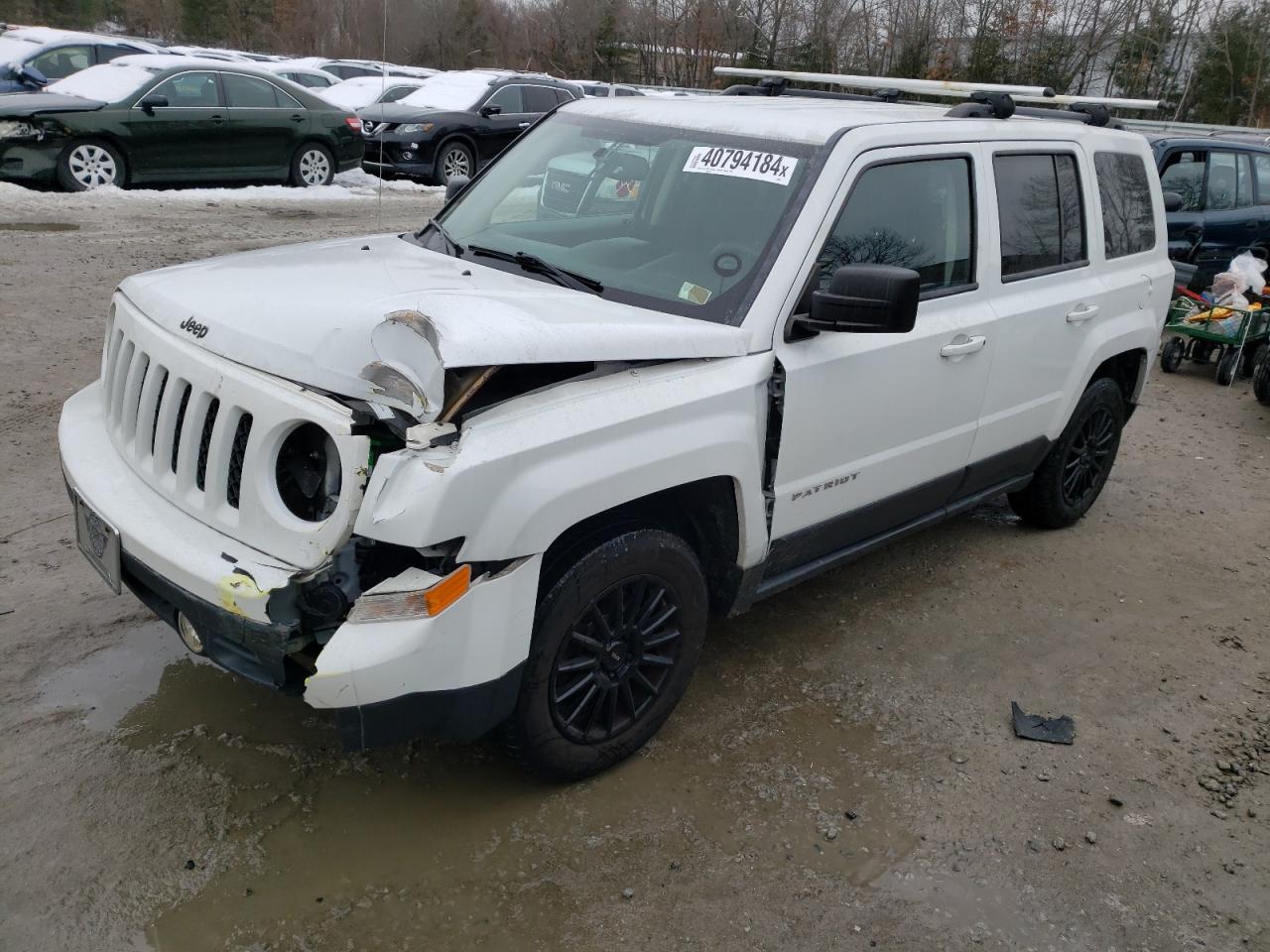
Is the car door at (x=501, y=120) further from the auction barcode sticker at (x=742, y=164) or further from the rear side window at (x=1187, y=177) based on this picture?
the auction barcode sticker at (x=742, y=164)

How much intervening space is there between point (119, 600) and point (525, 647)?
2.13m

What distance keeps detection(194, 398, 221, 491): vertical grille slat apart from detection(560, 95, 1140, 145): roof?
1.99 metres

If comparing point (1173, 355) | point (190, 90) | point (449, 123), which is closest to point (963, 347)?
point (1173, 355)

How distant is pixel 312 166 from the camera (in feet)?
47.7

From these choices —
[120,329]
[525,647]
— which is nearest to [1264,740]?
[525,647]

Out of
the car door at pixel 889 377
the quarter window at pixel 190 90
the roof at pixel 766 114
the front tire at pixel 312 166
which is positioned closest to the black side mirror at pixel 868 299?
the car door at pixel 889 377

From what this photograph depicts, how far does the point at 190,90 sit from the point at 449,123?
408 centimetres

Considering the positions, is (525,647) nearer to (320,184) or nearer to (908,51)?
(320,184)

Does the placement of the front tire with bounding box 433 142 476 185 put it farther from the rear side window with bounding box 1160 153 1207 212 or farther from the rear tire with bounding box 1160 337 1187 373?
the rear tire with bounding box 1160 337 1187 373

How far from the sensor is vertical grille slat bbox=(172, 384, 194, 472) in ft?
10.0

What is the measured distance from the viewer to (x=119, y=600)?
4.14 metres

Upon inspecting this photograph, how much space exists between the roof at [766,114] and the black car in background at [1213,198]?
6610 mm

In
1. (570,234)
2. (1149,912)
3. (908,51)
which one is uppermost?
(908,51)

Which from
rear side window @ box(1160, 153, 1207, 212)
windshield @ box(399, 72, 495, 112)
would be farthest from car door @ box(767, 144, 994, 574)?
windshield @ box(399, 72, 495, 112)
